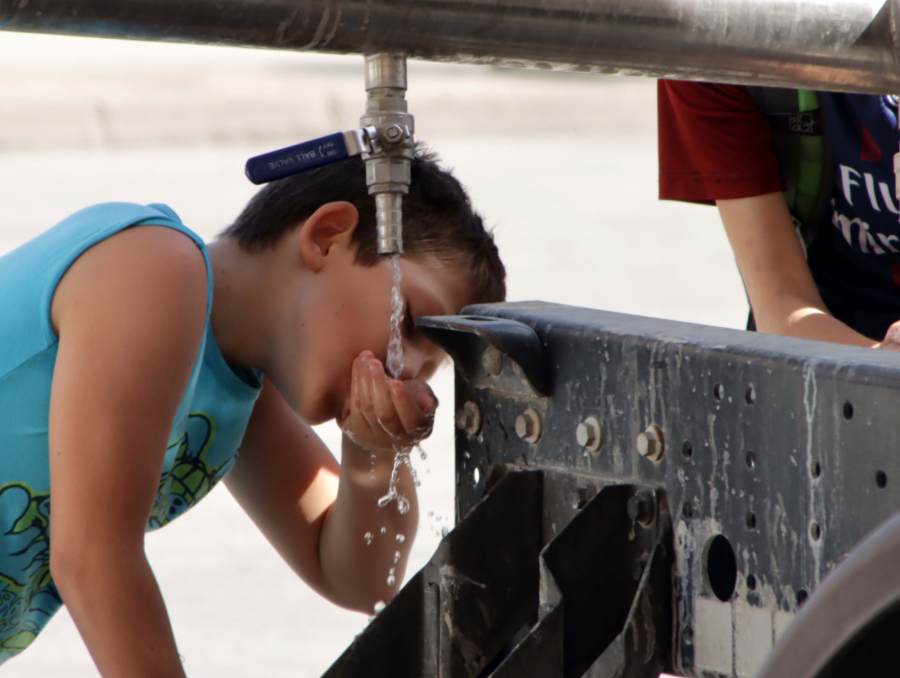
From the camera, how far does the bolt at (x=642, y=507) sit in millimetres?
693

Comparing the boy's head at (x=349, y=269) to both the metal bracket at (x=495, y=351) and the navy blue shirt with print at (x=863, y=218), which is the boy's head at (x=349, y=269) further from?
the navy blue shirt with print at (x=863, y=218)

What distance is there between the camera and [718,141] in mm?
1314

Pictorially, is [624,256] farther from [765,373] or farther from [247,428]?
[765,373]

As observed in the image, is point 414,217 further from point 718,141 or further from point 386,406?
point 718,141

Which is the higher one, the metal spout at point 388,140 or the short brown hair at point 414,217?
the metal spout at point 388,140

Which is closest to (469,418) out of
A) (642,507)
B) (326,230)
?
(642,507)

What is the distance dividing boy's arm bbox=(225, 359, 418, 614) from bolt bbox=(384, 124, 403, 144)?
0.52m

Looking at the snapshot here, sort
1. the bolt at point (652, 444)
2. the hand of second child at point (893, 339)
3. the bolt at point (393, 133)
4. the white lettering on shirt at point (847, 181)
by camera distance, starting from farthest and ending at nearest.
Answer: the white lettering on shirt at point (847, 181) < the hand of second child at point (893, 339) < the bolt at point (393, 133) < the bolt at point (652, 444)

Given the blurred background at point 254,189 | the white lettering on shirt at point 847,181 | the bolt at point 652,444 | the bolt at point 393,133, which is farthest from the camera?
the blurred background at point 254,189

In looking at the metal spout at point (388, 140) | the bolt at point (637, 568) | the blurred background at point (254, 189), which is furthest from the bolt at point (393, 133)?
the blurred background at point (254, 189)

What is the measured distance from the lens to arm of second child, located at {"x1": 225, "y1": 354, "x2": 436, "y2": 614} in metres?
1.28

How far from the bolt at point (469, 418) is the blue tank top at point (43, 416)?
273mm

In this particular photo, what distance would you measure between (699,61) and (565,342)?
7.7 inches

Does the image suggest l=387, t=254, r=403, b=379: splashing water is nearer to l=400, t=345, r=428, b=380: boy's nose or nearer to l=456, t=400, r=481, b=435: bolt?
l=400, t=345, r=428, b=380: boy's nose
